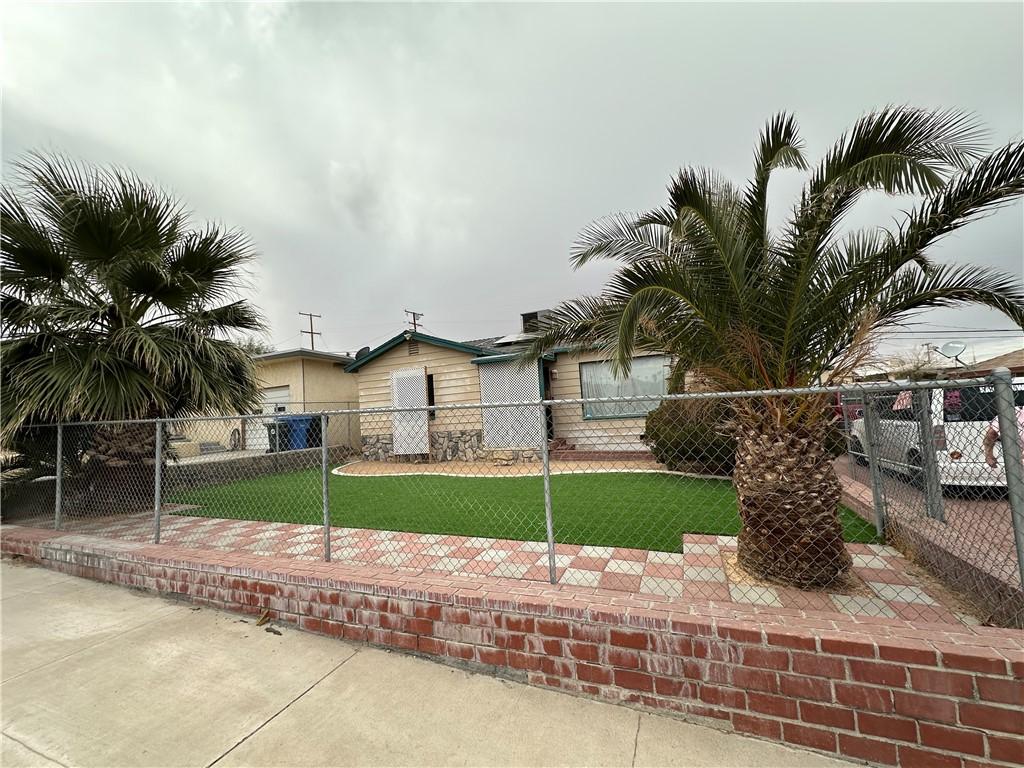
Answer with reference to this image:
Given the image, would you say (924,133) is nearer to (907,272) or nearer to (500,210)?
(907,272)

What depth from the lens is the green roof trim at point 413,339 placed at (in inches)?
447

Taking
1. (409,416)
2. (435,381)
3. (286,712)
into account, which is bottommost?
(286,712)

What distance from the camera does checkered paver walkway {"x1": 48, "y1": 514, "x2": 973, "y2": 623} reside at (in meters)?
2.69

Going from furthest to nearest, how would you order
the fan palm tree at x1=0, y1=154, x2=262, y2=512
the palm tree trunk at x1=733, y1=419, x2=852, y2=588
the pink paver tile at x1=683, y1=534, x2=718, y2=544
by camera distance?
the fan palm tree at x1=0, y1=154, x2=262, y2=512, the pink paver tile at x1=683, y1=534, x2=718, y2=544, the palm tree trunk at x1=733, y1=419, x2=852, y2=588

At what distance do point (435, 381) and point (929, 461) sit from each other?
10021 mm

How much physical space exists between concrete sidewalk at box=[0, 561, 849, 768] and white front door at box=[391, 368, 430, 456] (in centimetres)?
802

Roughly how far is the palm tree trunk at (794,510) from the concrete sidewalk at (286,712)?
1.22 m

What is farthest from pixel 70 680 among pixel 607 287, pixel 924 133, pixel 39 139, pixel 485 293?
pixel 485 293

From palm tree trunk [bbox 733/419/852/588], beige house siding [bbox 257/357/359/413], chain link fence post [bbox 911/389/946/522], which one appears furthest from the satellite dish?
beige house siding [bbox 257/357/359/413]

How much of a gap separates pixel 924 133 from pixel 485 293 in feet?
66.1

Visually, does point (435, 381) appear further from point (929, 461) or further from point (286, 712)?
point (929, 461)

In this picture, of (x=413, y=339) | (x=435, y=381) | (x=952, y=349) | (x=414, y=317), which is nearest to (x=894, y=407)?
(x=952, y=349)

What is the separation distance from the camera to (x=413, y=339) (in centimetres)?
1199

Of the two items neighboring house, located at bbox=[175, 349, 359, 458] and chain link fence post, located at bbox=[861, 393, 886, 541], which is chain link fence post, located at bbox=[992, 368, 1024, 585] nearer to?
chain link fence post, located at bbox=[861, 393, 886, 541]
